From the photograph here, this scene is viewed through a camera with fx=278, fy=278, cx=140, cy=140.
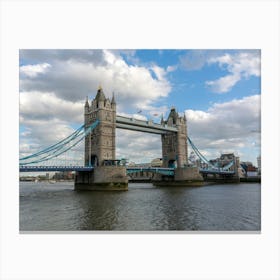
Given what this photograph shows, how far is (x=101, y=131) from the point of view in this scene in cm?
3447

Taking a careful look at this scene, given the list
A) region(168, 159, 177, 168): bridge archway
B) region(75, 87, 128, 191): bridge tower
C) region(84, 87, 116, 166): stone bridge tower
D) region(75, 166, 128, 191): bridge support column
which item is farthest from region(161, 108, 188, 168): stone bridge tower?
region(75, 166, 128, 191): bridge support column

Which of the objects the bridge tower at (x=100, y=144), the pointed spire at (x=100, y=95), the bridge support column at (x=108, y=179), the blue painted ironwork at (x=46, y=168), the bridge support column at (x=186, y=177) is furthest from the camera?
the bridge support column at (x=186, y=177)

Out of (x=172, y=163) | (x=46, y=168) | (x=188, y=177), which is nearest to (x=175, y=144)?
(x=172, y=163)

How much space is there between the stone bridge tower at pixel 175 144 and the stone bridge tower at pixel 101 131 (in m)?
20.3

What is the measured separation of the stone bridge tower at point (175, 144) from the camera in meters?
53.8

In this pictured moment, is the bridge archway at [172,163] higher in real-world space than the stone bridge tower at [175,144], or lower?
lower

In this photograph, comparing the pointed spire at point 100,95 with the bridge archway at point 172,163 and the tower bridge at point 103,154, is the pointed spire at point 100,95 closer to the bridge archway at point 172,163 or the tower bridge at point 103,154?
the tower bridge at point 103,154

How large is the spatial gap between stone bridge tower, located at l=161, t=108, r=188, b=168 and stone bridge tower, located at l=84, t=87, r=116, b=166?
20292mm

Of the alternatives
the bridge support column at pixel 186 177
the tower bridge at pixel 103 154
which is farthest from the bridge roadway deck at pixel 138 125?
the bridge support column at pixel 186 177

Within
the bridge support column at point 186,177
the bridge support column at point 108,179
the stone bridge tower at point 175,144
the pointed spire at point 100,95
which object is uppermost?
the pointed spire at point 100,95

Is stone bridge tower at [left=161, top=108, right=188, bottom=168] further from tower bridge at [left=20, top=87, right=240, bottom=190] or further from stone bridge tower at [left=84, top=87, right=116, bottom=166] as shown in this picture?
stone bridge tower at [left=84, top=87, right=116, bottom=166]
